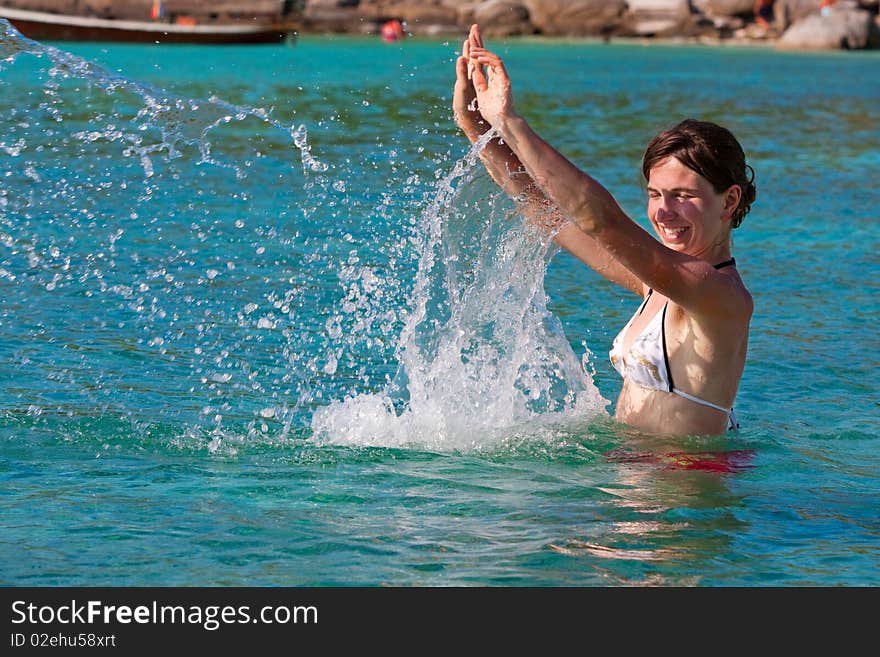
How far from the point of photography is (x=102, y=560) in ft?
15.6

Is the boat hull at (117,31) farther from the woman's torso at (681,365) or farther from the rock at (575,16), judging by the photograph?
A: the woman's torso at (681,365)

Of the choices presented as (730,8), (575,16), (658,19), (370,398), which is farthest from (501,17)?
(370,398)

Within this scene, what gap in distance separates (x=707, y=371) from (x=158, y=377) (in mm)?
3385

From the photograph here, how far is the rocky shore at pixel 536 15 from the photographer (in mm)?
66938

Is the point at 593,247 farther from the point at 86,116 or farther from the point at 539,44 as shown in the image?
the point at 539,44

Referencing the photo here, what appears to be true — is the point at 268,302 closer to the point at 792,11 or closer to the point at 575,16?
the point at 575,16

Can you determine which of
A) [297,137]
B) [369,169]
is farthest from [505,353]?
[369,169]

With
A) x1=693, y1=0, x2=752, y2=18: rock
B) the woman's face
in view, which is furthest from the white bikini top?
x1=693, y1=0, x2=752, y2=18: rock

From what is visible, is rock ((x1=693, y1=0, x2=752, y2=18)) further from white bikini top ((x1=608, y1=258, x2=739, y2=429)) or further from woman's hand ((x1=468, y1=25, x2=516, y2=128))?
woman's hand ((x1=468, y1=25, x2=516, y2=128))

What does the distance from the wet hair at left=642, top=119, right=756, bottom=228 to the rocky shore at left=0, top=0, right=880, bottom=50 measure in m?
62.4

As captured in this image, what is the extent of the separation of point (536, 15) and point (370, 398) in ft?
215

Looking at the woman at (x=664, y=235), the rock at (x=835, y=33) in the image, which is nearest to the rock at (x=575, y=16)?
the rock at (x=835, y=33)

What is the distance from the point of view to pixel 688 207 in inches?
200

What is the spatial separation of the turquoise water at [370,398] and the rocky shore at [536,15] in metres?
55.8
